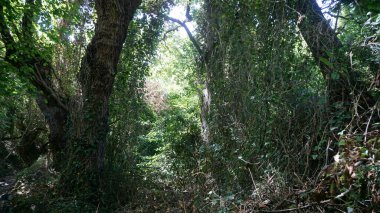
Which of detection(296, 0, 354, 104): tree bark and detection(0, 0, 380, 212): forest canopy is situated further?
detection(296, 0, 354, 104): tree bark

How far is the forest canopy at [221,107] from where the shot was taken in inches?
169

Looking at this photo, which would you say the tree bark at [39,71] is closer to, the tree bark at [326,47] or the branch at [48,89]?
the branch at [48,89]

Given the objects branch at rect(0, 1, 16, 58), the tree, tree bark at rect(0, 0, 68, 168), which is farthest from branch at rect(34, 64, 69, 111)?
branch at rect(0, 1, 16, 58)

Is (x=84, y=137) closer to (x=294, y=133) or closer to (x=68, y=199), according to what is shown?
(x=68, y=199)

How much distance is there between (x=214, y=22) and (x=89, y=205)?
4.36 meters

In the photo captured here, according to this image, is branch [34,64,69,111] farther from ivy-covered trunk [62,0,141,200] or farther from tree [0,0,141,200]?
ivy-covered trunk [62,0,141,200]

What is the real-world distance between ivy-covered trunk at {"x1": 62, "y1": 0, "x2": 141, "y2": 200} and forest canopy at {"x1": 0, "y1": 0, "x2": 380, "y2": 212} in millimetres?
21

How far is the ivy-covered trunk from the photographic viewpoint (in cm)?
679

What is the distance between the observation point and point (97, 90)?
7.06 meters

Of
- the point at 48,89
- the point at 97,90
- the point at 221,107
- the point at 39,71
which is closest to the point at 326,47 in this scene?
the point at 221,107

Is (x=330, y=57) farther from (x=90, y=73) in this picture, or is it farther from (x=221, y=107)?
(x=90, y=73)

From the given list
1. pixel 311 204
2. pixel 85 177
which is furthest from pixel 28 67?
pixel 311 204

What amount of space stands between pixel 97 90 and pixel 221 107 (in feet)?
8.32

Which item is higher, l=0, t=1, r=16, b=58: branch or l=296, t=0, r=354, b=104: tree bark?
l=0, t=1, r=16, b=58: branch
